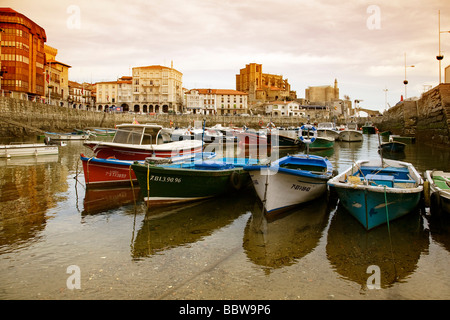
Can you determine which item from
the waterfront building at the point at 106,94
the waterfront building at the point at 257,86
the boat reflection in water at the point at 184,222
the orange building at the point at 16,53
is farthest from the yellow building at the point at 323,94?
the boat reflection in water at the point at 184,222

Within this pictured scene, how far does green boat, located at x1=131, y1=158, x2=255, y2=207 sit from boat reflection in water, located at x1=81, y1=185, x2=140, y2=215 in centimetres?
65

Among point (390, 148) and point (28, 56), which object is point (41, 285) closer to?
point (390, 148)

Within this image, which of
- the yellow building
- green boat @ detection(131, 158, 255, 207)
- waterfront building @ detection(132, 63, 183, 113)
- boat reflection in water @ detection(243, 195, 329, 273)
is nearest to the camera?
boat reflection in water @ detection(243, 195, 329, 273)

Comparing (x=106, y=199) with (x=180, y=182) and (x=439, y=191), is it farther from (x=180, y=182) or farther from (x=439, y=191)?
(x=439, y=191)

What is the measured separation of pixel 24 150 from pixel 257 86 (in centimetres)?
12605

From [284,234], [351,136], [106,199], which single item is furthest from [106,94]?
[284,234]

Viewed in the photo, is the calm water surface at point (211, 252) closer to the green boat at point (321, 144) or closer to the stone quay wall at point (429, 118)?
the stone quay wall at point (429, 118)

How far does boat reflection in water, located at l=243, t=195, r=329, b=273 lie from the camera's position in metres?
7.10

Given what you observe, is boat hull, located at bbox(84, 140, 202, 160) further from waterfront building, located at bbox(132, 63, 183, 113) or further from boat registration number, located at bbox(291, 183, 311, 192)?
waterfront building, located at bbox(132, 63, 183, 113)

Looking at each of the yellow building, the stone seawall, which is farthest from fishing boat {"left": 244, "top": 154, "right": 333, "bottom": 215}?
the yellow building

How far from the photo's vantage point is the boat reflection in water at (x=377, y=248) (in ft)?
20.9

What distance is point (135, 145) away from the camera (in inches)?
583
